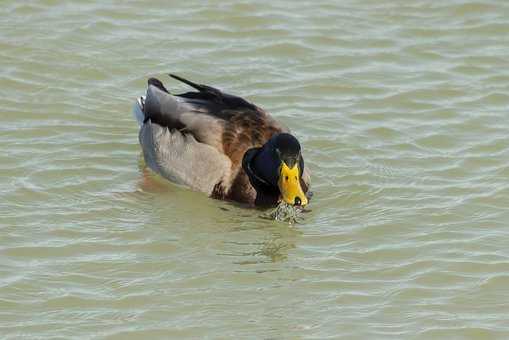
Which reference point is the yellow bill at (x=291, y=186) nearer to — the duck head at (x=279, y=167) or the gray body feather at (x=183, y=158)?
the duck head at (x=279, y=167)

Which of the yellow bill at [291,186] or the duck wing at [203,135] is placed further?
the duck wing at [203,135]

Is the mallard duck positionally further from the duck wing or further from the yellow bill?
the yellow bill

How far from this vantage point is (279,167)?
1051 centimetres

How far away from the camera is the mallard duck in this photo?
10930mm

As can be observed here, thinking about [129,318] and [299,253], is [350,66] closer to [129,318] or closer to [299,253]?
[299,253]

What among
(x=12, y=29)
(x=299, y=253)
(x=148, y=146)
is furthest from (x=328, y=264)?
(x=12, y=29)

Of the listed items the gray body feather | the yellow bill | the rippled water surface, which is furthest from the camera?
the gray body feather

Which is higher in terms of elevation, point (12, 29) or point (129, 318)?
point (12, 29)

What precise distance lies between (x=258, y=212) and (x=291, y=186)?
62 centimetres

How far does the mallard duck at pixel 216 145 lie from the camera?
1093 cm

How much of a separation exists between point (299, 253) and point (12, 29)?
5496 mm

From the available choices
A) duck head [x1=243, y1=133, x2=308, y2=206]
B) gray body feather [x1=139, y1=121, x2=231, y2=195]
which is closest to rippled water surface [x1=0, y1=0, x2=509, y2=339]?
gray body feather [x1=139, y1=121, x2=231, y2=195]

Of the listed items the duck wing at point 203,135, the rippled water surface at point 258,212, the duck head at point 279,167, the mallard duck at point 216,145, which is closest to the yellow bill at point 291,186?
the duck head at point 279,167

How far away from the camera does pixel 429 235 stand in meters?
9.96
